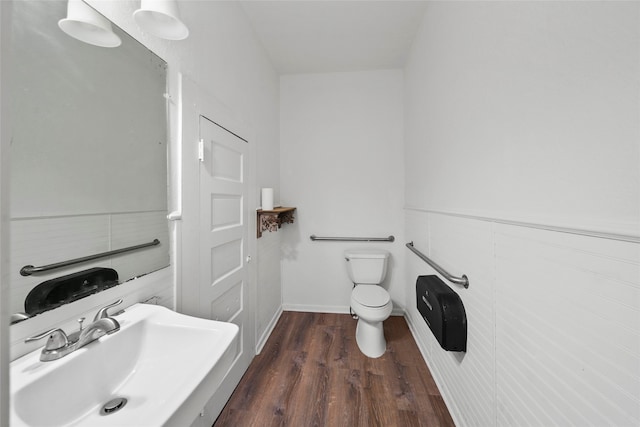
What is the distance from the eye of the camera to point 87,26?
0.74 m

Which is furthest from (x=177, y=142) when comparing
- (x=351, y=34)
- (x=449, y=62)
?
(x=351, y=34)

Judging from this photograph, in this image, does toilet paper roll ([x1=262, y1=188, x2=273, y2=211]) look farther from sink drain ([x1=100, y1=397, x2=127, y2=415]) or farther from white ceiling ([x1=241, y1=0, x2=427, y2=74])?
sink drain ([x1=100, y1=397, x2=127, y2=415])

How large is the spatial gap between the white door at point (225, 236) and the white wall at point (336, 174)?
91 cm

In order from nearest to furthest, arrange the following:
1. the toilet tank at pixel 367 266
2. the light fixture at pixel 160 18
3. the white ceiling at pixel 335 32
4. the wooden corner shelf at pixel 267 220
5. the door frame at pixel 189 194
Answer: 1. the light fixture at pixel 160 18
2. the door frame at pixel 189 194
3. the white ceiling at pixel 335 32
4. the wooden corner shelf at pixel 267 220
5. the toilet tank at pixel 367 266

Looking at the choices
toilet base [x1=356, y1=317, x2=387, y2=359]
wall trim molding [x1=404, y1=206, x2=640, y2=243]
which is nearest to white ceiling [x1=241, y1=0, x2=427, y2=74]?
wall trim molding [x1=404, y1=206, x2=640, y2=243]

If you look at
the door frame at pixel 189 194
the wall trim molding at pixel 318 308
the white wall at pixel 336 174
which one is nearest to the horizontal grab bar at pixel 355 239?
the white wall at pixel 336 174

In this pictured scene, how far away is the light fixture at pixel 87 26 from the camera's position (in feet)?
2.23

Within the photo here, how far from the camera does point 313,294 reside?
258 centimetres

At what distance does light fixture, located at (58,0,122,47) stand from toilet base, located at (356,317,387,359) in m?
2.11

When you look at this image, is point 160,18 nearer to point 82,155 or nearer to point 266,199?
point 82,155

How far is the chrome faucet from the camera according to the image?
61 centimetres

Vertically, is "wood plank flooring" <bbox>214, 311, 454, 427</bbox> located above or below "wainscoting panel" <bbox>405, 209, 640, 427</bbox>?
below

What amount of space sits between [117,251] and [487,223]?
1.43 m

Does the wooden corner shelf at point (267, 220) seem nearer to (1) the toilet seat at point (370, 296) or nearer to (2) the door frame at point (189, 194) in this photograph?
(2) the door frame at point (189, 194)
